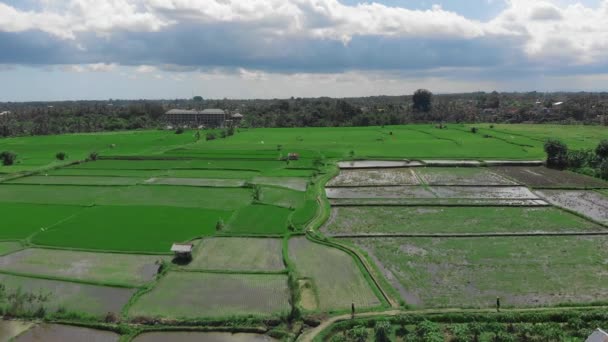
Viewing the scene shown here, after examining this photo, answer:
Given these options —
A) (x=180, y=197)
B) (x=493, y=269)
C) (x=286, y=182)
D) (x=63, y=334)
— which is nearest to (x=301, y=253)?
(x=493, y=269)

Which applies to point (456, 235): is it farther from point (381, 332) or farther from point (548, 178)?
point (548, 178)

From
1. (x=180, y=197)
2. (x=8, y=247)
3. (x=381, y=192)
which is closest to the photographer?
(x=8, y=247)

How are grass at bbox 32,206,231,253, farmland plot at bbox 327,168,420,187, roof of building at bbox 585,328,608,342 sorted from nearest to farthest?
roof of building at bbox 585,328,608,342, grass at bbox 32,206,231,253, farmland plot at bbox 327,168,420,187

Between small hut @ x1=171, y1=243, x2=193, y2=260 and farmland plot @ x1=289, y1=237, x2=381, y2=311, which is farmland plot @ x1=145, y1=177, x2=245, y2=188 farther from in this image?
small hut @ x1=171, y1=243, x2=193, y2=260

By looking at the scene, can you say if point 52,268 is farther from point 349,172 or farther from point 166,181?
point 349,172

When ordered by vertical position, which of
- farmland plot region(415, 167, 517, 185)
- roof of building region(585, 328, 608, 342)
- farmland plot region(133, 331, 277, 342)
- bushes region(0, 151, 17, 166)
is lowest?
farmland plot region(133, 331, 277, 342)

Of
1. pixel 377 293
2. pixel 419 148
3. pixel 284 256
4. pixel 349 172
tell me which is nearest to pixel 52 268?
pixel 284 256

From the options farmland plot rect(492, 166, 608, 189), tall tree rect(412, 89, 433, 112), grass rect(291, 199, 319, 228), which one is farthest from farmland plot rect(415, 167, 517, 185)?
tall tree rect(412, 89, 433, 112)
